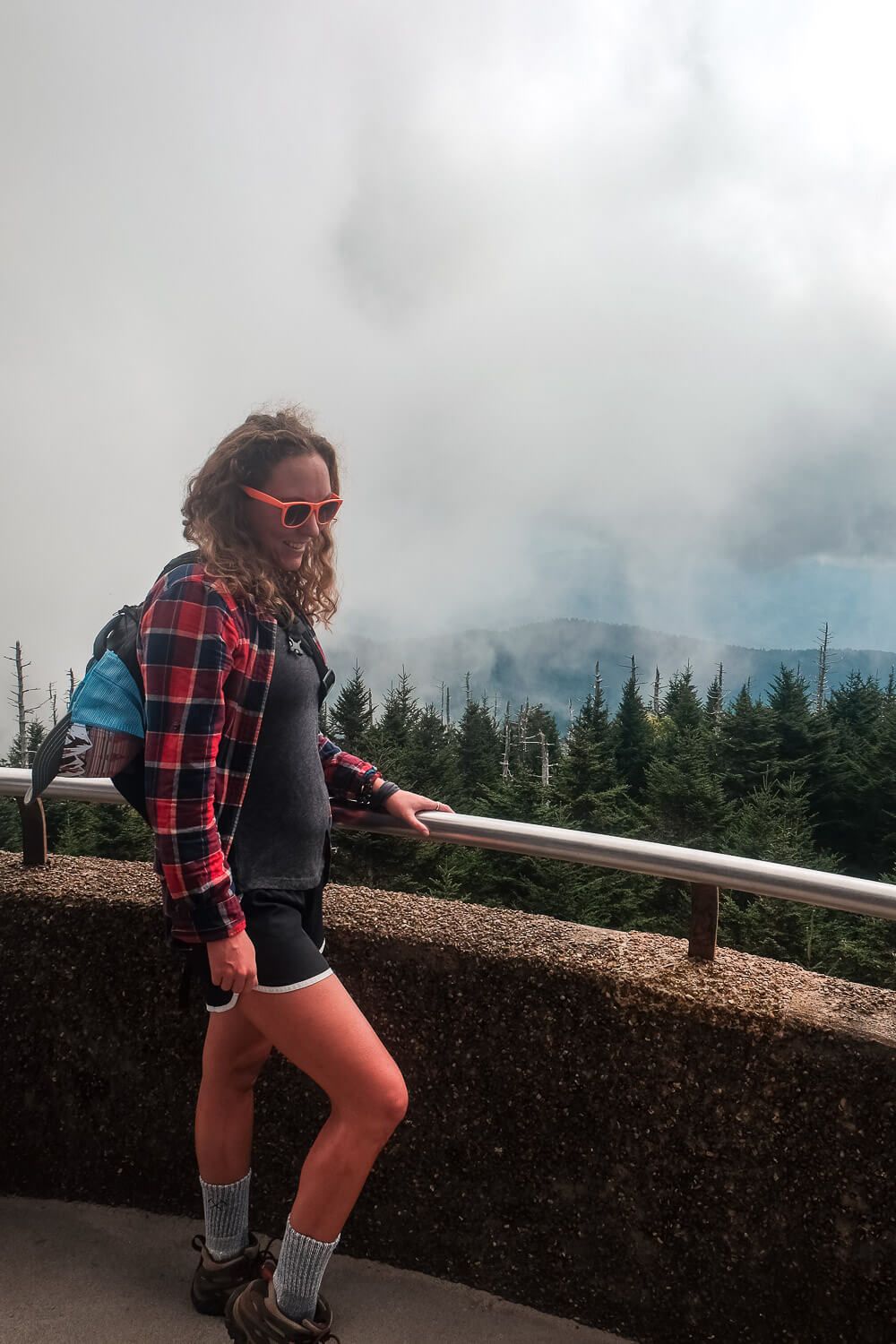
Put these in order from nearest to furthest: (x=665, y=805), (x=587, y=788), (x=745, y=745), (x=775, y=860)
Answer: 1. (x=775, y=860)
2. (x=587, y=788)
3. (x=665, y=805)
4. (x=745, y=745)

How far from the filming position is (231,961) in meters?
1.70

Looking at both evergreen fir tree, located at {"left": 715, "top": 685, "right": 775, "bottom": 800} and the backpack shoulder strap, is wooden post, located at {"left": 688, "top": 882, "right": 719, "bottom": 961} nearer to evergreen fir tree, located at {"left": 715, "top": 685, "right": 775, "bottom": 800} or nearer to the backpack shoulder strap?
the backpack shoulder strap

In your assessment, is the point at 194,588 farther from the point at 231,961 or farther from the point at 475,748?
the point at 475,748

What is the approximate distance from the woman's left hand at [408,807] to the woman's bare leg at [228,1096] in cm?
54

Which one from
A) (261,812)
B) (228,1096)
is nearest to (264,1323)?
(228,1096)

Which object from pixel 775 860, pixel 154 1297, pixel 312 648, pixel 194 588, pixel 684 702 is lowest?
pixel 775 860

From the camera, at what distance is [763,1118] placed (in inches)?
78.8

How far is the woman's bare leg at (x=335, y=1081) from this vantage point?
5.90ft

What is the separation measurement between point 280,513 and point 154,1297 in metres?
1.79

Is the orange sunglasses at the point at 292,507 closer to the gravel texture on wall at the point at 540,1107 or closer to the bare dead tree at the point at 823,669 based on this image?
the gravel texture on wall at the point at 540,1107

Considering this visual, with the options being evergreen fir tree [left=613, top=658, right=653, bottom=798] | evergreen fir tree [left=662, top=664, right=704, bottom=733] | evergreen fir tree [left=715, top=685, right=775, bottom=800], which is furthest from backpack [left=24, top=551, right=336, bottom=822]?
evergreen fir tree [left=613, top=658, right=653, bottom=798]

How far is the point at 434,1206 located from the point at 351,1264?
10.2 inches

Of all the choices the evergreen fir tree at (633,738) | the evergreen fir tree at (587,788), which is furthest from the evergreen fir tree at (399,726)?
the evergreen fir tree at (633,738)

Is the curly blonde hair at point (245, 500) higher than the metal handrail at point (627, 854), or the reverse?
the curly blonde hair at point (245, 500)
